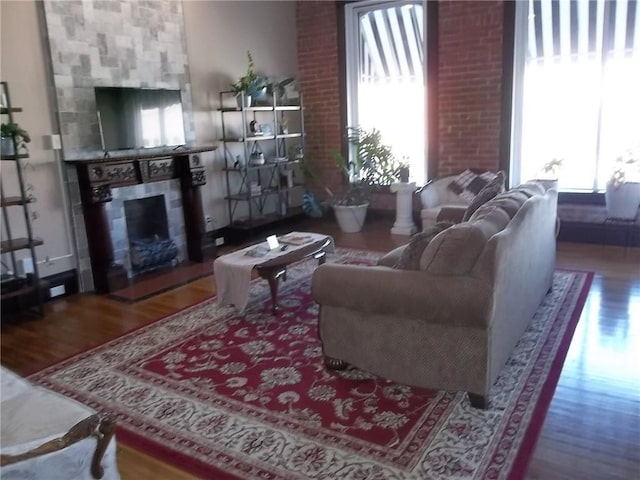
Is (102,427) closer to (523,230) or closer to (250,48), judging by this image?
(523,230)

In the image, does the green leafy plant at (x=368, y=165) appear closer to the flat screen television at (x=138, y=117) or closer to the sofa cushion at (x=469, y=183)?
the sofa cushion at (x=469, y=183)

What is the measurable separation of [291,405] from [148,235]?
3249mm

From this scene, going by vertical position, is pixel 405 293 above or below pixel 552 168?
below

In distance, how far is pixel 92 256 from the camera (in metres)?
4.73

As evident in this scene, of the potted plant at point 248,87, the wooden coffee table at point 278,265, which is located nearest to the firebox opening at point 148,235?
the potted plant at point 248,87

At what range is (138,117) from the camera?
4953 mm

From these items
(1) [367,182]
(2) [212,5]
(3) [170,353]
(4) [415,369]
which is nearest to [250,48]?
(2) [212,5]

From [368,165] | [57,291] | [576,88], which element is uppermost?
[576,88]

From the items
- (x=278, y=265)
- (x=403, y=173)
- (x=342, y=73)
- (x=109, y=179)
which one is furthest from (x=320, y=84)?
(x=278, y=265)

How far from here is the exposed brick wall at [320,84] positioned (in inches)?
277

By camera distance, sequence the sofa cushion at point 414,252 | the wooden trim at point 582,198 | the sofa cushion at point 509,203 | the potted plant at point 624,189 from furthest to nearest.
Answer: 1. the wooden trim at point 582,198
2. the potted plant at point 624,189
3. the sofa cushion at point 509,203
4. the sofa cushion at point 414,252

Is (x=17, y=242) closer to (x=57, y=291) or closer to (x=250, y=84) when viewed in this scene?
(x=57, y=291)

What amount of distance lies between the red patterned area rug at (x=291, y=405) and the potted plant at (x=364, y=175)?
9.72 ft

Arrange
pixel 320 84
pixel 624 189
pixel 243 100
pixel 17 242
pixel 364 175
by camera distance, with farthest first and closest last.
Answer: pixel 320 84
pixel 364 175
pixel 243 100
pixel 624 189
pixel 17 242
